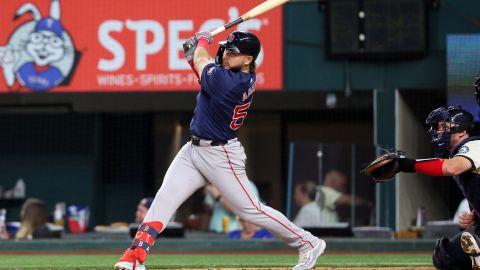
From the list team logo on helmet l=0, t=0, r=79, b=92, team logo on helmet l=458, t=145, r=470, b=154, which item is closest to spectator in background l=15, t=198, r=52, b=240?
team logo on helmet l=0, t=0, r=79, b=92

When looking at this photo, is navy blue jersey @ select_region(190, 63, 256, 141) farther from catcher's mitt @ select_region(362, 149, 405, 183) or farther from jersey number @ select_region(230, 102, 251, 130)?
catcher's mitt @ select_region(362, 149, 405, 183)

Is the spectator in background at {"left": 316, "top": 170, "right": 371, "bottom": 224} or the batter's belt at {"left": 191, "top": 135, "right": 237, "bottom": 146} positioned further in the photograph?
the spectator in background at {"left": 316, "top": 170, "right": 371, "bottom": 224}

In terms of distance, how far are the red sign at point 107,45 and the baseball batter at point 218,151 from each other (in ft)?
23.1

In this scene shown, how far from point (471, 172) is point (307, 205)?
690 cm

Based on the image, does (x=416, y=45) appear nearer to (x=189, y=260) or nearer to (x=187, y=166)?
(x=189, y=260)

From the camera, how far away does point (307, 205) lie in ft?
44.3

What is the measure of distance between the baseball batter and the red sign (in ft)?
23.1

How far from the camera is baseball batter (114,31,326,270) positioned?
6.94m

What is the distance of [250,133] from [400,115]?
99.8 inches

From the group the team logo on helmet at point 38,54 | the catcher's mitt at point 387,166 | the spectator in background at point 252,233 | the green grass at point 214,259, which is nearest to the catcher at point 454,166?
the catcher's mitt at point 387,166

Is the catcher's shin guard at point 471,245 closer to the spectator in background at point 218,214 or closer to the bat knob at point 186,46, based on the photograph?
the bat knob at point 186,46

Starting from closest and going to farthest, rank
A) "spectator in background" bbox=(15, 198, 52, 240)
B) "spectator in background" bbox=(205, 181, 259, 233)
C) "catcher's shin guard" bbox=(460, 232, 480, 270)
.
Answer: "catcher's shin guard" bbox=(460, 232, 480, 270), "spectator in background" bbox=(15, 198, 52, 240), "spectator in background" bbox=(205, 181, 259, 233)

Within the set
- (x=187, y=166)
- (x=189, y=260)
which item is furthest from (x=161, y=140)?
(x=187, y=166)

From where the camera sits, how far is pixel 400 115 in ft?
46.7
